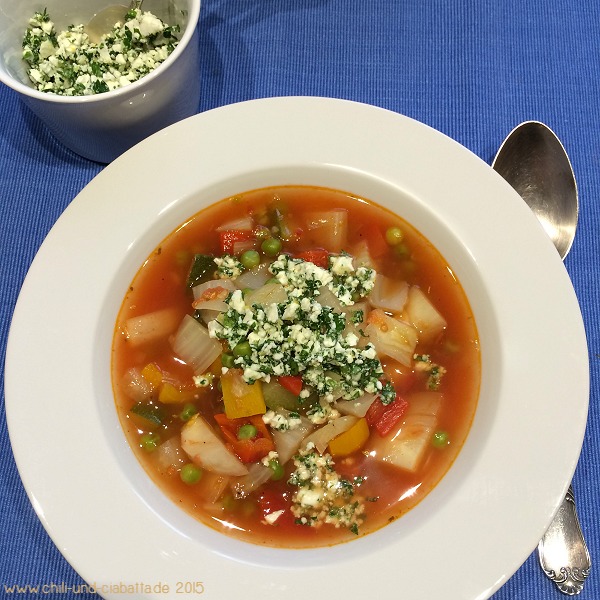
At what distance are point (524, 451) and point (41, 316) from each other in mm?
1677

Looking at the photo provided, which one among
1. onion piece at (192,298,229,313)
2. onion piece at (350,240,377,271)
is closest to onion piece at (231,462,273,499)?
onion piece at (192,298,229,313)

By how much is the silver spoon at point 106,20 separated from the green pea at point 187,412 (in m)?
1.55

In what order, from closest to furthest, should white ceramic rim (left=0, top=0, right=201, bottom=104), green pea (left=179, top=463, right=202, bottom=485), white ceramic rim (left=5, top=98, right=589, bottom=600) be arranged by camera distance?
white ceramic rim (left=5, top=98, right=589, bottom=600) → white ceramic rim (left=0, top=0, right=201, bottom=104) → green pea (left=179, top=463, right=202, bottom=485)

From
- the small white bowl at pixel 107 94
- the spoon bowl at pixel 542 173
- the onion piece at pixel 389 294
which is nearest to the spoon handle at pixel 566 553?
the onion piece at pixel 389 294

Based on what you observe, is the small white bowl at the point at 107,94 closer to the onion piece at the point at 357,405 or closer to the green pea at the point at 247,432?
the green pea at the point at 247,432

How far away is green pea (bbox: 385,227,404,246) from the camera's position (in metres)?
2.43

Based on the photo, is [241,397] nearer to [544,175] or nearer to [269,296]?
[269,296]

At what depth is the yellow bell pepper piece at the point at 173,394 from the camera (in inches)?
93.1

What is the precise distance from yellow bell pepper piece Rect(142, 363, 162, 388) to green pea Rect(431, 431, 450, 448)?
1.08 meters

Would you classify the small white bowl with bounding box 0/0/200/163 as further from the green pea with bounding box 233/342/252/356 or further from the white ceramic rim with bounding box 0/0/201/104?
the green pea with bounding box 233/342/252/356

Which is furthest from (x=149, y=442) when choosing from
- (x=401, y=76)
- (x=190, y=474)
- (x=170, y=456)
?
(x=401, y=76)

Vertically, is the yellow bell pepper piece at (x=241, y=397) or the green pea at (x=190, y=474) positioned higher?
the yellow bell pepper piece at (x=241, y=397)

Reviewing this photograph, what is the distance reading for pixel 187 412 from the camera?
7.71ft

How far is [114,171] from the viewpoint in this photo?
2.19 meters
